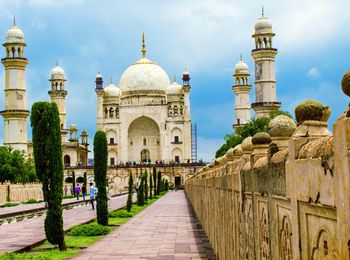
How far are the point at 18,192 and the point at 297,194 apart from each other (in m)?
31.2

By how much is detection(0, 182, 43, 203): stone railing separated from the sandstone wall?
27538mm

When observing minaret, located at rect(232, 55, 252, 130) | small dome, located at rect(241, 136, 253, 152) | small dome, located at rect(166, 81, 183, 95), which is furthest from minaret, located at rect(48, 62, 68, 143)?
small dome, located at rect(241, 136, 253, 152)

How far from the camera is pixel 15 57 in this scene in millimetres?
46250

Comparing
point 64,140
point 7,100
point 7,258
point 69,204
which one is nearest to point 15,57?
point 7,100

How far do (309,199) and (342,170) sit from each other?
1.58 ft

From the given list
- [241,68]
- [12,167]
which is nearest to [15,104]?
[12,167]

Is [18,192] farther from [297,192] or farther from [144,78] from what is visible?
[144,78]

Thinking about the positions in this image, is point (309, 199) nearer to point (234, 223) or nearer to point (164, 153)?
point (234, 223)

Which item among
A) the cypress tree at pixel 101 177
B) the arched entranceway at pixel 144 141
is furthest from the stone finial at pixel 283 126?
the arched entranceway at pixel 144 141

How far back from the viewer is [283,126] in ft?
10.6

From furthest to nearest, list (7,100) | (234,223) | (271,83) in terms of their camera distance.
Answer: (7,100)
(271,83)
(234,223)

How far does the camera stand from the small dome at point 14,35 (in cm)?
4747

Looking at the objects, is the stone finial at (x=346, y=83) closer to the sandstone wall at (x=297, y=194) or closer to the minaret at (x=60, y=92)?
the sandstone wall at (x=297, y=194)

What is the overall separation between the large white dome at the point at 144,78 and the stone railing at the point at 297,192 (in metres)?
57.2
